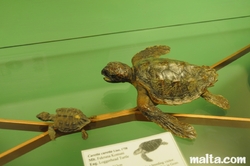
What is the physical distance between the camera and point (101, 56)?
108 cm

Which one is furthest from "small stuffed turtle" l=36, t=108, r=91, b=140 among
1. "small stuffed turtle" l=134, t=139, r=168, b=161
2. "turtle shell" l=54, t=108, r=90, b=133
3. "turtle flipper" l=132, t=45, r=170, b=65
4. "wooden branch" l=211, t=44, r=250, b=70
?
"wooden branch" l=211, t=44, r=250, b=70

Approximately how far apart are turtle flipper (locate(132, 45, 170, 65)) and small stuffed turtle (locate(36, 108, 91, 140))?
0.28 meters

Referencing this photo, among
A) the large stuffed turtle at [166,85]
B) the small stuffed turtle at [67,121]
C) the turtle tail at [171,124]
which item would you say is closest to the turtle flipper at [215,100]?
the large stuffed turtle at [166,85]

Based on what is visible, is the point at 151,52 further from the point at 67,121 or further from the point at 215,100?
the point at 67,121

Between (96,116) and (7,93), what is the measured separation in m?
0.37

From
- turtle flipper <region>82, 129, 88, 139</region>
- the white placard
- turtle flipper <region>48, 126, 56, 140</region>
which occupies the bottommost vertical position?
the white placard

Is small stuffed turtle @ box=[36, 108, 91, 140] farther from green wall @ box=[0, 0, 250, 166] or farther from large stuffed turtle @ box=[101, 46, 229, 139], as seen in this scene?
large stuffed turtle @ box=[101, 46, 229, 139]

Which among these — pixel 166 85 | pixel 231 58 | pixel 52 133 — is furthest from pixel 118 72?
pixel 231 58

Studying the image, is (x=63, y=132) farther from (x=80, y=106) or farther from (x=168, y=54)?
(x=168, y=54)

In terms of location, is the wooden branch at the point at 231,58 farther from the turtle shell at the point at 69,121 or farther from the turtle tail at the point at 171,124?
the turtle shell at the point at 69,121

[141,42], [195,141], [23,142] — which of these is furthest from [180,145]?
[141,42]

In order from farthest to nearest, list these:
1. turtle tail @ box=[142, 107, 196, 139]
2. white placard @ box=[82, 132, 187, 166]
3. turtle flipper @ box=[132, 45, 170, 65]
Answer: turtle flipper @ box=[132, 45, 170, 65] < turtle tail @ box=[142, 107, 196, 139] < white placard @ box=[82, 132, 187, 166]

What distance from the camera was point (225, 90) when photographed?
919 millimetres

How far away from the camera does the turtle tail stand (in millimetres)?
739
